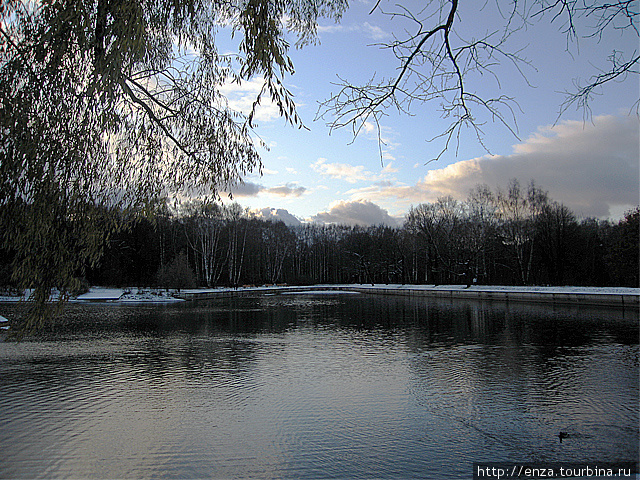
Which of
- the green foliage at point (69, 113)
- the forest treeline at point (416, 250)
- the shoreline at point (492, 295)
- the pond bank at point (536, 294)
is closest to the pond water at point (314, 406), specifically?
the green foliage at point (69, 113)

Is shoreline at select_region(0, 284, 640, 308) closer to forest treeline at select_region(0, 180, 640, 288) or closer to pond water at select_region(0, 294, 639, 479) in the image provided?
forest treeline at select_region(0, 180, 640, 288)

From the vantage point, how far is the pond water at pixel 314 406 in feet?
13.9

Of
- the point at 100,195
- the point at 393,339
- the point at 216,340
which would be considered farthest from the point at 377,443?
the point at 216,340

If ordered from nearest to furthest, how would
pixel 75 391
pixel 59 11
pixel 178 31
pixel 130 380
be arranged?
pixel 59 11 → pixel 178 31 → pixel 75 391 → pixel 130 380

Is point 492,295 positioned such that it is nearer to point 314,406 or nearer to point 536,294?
point 536,294

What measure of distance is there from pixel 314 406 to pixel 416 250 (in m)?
49.5

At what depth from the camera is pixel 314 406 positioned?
586cm

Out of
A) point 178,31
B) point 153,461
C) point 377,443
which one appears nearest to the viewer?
point 153,461

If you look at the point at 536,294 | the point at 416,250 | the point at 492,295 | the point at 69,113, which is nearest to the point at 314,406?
the point at 69,113

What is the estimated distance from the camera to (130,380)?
7316 mm

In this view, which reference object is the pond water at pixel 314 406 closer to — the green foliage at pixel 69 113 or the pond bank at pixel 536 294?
the green foliage at pixel 69 113

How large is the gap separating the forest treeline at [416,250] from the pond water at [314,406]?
1582 cm

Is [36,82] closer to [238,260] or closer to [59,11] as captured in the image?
[59,11]

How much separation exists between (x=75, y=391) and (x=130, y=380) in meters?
0.87
